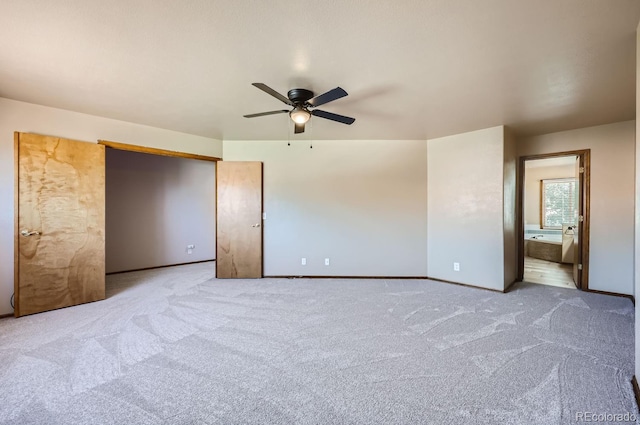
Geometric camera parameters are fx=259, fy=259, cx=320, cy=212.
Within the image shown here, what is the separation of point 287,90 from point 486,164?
315 centimetres

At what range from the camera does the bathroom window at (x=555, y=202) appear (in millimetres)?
7363

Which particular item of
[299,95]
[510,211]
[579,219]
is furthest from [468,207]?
[299,95]

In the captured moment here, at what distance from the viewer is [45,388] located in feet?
5.83

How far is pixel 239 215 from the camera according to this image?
4578 millimetres

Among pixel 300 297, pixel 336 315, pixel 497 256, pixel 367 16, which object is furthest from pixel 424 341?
pixel 367 16

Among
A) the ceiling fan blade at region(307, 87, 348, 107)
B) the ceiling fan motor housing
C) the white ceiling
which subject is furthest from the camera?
the ceiling fan motor housing

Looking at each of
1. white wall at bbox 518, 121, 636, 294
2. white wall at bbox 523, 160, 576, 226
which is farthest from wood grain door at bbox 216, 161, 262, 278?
white wall at bbox 523, 160, 576, 226

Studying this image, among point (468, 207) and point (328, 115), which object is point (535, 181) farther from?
point (328, 115)

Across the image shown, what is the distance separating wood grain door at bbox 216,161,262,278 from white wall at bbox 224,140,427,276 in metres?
0.16

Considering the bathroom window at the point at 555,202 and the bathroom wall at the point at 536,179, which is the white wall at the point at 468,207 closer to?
the bathroom wall at the point at 536,179

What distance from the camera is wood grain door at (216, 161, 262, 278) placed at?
4.54 metres

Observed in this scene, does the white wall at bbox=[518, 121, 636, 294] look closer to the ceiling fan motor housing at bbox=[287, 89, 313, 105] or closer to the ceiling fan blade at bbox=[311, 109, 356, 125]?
the ceiling fan blade at bbox=[311, 109, 356, 125]

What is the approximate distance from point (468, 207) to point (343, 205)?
1991 mm

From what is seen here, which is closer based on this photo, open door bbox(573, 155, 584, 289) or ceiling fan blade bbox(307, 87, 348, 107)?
ceiling fan blade bbox(307, 87, 348, 107)
